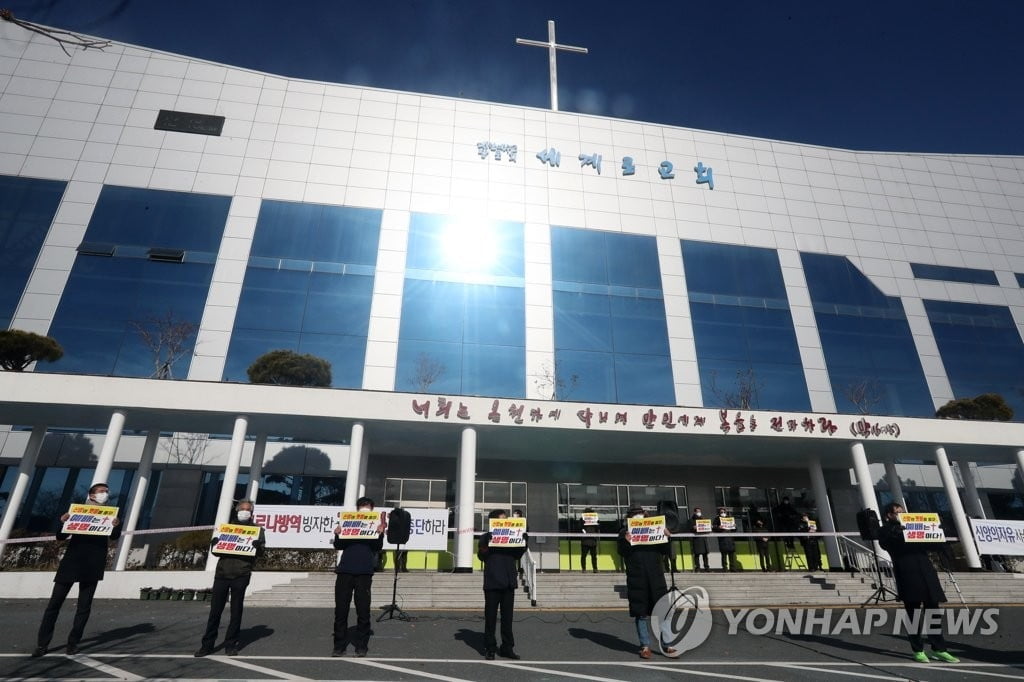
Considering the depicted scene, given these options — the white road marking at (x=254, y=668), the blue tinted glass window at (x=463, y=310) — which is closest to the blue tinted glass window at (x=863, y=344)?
the blue tinted glass window at (x=463, y=310)

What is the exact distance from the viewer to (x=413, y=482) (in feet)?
69.2

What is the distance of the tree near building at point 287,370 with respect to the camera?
20.5 m

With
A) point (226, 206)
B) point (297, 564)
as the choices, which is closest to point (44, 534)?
point (297, 564)

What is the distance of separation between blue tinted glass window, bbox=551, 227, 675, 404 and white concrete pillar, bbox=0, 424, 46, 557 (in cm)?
1753

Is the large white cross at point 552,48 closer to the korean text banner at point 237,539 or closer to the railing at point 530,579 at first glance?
the railing at point 530,579

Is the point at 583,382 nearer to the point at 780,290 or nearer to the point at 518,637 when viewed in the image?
the point at 780,290

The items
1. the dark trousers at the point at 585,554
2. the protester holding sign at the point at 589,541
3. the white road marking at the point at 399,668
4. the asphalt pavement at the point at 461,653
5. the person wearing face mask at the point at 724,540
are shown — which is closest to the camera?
the white road marking at the point at 399,668

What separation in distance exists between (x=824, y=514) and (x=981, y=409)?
35.0 ft

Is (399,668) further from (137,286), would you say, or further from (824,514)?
(137,286)

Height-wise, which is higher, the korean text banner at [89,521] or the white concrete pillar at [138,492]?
the white concrete pillar at [138,492]

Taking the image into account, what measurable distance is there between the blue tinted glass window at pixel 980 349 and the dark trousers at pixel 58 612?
107 ft

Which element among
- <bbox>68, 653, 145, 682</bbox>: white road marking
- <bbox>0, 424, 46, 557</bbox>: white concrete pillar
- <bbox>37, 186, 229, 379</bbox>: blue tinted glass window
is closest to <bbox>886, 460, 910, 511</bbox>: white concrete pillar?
<bbox>68, 653, 145, 682</bbox>: white road marking

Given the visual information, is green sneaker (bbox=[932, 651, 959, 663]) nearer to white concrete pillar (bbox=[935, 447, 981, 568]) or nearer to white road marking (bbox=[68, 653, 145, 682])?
white road marking (bbox=[68, 653, 145, 682])

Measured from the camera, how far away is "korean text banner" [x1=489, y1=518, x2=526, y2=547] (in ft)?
25.5
